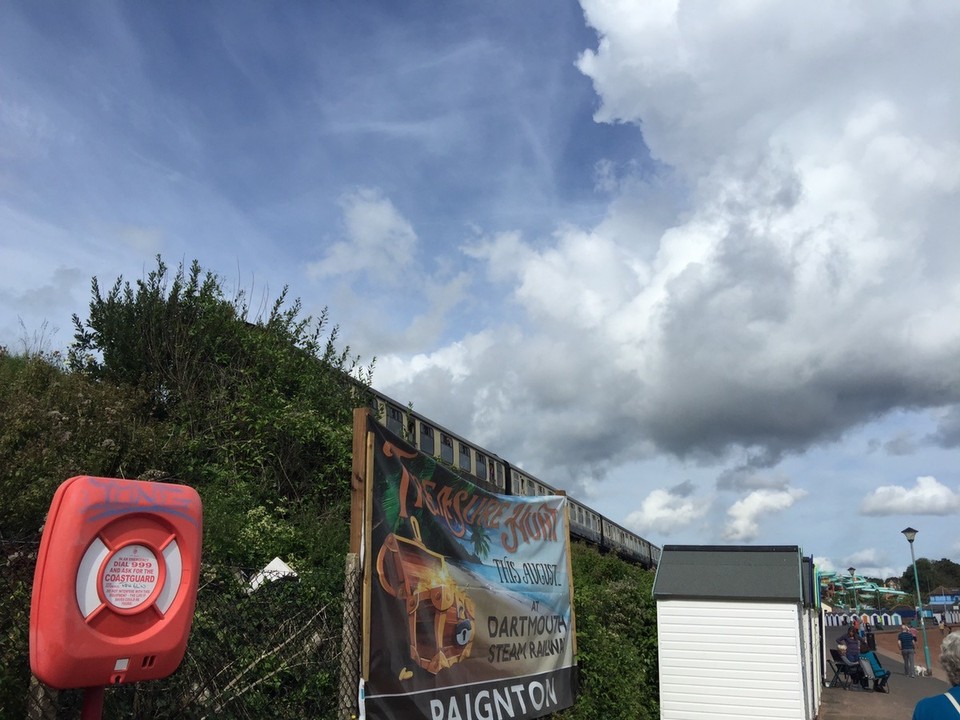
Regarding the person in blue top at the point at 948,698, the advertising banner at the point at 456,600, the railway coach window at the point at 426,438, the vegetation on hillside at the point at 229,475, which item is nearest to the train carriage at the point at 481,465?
the railway coach window at the point at 426,438

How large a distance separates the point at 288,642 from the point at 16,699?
1451 mm

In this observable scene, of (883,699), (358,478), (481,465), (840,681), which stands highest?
(481,465)

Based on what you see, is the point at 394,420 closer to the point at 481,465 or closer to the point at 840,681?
the point at 481,465

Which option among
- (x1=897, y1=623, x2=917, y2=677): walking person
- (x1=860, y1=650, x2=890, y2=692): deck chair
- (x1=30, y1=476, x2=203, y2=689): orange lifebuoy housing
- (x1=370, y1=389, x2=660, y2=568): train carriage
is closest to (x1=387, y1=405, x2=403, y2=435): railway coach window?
(x1=370, y1=389, x2=660, y2=568): train carriage

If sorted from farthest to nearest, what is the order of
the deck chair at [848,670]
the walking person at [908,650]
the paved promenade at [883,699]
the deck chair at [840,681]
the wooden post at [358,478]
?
the walking person at [908,650] < the deck chair at [840,681] < the deck chair at [848,670] < the paved promenade at [883,699] < the wooden post at [358,478]

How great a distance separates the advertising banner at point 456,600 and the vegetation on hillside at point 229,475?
374 mm

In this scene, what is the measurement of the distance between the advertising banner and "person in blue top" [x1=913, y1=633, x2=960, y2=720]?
288cm

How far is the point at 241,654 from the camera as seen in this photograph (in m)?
4.64

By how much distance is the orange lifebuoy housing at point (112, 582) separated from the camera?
2770 mm

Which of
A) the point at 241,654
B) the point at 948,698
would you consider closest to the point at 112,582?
the point at 241,654

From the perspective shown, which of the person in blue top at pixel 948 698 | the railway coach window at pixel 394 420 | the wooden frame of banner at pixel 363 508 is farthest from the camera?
the railway coach window at pixel 394 420

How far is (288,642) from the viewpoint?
192 inches

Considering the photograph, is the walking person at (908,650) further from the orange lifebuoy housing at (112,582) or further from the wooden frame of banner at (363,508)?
the orange lifebuoy housing at (112,582)

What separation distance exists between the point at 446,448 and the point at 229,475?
10.7 meters
